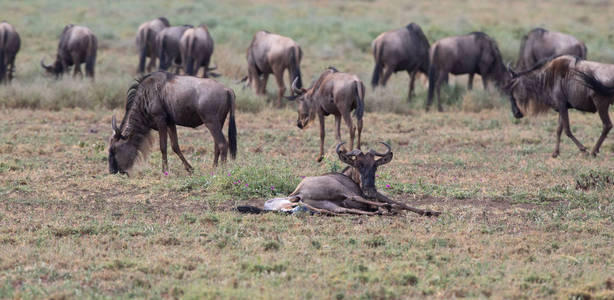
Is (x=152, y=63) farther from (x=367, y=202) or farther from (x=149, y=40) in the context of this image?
(x=367, y=202)

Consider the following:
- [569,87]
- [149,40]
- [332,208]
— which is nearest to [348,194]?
[332,208]

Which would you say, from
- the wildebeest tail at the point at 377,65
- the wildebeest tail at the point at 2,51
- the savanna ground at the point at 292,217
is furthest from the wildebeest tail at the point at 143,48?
the wildebeest tail at the point at 377,65

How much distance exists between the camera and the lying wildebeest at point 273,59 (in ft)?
49.8

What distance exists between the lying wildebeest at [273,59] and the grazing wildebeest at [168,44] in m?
2.93

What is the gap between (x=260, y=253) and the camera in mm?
6043

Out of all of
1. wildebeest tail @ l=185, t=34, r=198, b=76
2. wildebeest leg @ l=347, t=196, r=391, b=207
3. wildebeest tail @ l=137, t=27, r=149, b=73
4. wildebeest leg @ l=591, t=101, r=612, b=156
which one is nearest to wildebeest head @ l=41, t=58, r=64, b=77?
wildebeest tail @ l=137, t=27, r=149, b=73

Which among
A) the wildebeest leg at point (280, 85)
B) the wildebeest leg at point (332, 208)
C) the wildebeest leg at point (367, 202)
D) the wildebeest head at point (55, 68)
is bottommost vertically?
the wildebeest head at point (55, 68)

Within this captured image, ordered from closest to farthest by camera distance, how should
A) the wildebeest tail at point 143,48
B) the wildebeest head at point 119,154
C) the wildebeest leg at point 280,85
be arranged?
the wildebeest head at point 119,154 → the wildebeest leg at point 280,85 → the wildebeest tail at point 143,48

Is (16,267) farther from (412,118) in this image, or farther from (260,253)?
(412,118)

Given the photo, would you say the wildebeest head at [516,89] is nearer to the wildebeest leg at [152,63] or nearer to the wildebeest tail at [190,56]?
the wildebeest tail at [190,56]

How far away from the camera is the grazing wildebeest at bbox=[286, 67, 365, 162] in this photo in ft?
34.2

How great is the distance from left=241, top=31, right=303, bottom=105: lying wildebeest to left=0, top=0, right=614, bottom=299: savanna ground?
717mm

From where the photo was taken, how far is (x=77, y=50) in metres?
17.2

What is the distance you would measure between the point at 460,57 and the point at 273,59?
367cm
